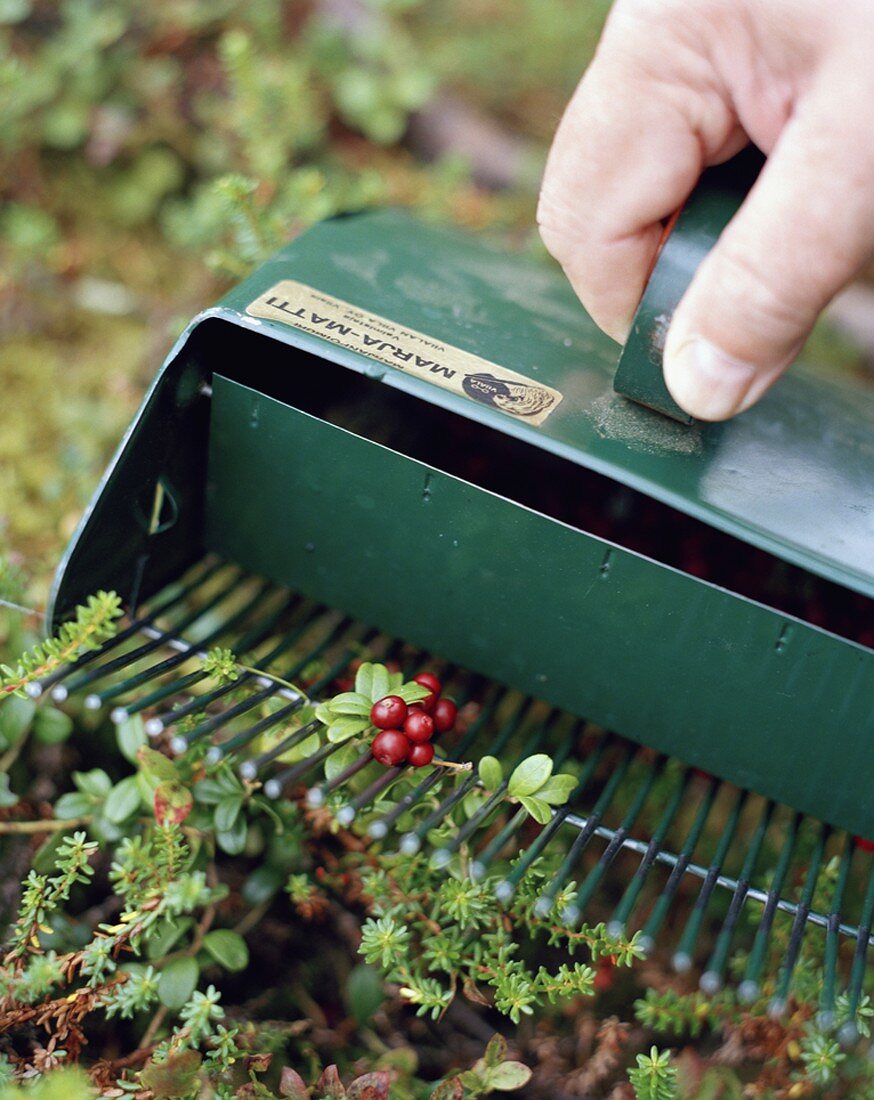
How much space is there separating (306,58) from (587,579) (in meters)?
1.68

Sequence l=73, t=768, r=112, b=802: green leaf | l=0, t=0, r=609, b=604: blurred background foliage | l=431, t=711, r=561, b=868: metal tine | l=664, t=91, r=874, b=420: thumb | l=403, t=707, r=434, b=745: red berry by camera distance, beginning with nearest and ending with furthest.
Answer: l=664, t=91, r=874, b=420: thumb
l=431, t=711, r=561, b=868: metal tine
l=403, t=707, r=434, b=745: red berry
l=73, t=768, r=112, b=802: green leaf
l=0, t=0, r=609, b=604: blurred background foliage

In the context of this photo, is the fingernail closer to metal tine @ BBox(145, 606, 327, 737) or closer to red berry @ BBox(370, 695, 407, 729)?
red berry @ BBox(370, 695, 407, 729)

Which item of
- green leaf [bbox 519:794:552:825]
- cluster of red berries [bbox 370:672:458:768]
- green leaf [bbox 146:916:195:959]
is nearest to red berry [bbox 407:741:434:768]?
cluster of red berries [bbox 370:672:458:768]

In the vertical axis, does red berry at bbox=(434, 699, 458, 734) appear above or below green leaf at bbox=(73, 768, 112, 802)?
above

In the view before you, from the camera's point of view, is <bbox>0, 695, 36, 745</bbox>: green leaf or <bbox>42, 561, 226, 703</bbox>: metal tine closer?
<bbox>42, 561, 226, 703</bbox>: metal tine

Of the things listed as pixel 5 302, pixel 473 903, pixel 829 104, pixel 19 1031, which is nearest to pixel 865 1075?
pixel 473 903

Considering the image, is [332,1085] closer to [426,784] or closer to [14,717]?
[426,784]

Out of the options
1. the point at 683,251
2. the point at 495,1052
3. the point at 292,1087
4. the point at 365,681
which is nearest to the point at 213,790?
the point at 365,681

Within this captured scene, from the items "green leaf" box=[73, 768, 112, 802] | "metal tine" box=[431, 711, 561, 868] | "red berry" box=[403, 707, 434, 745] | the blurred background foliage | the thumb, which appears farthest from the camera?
the blurred background foliage

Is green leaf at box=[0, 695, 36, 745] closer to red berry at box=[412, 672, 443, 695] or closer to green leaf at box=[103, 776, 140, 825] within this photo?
green leaf at box=[103, 776, 140, 825]

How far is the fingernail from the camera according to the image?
1.03 m

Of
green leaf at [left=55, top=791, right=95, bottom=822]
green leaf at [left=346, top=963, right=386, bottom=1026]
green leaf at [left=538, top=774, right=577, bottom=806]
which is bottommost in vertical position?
green leaf at [left=346, top=963, right=386, bottom=1026]

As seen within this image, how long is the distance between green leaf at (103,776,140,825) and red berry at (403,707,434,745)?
350mm

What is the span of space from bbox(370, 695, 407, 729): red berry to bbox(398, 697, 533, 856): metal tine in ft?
0.34
